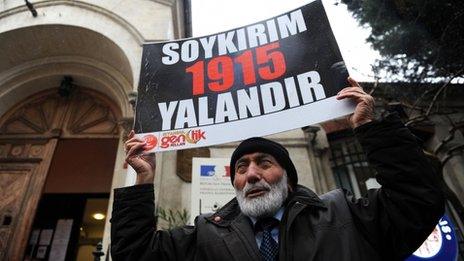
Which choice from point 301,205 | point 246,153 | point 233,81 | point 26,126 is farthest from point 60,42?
point 301,205

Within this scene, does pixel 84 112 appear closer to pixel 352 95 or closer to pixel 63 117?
pixel 63 117

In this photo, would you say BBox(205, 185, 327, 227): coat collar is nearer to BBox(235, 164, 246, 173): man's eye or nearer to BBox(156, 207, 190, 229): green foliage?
BBox(235, 164, 246, 173): man's eye

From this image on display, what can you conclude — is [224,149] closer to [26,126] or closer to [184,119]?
[184,119]

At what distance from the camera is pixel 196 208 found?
16.5 feet

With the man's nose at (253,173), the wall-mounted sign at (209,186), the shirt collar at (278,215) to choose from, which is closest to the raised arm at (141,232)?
the shirt collar at (278,215)

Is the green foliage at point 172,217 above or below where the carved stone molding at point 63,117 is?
below

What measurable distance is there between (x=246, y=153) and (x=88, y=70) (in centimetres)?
657

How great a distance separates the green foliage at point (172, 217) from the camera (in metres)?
4.67

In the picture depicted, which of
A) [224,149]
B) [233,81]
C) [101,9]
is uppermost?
[101,9]

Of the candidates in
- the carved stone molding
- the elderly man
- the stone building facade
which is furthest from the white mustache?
the carved stone molding

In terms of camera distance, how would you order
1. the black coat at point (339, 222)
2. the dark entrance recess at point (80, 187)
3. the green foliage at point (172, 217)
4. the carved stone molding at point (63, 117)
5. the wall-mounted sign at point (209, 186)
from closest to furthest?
1. the black coat at point (339, 222)
2. the green foliage at point (172, 217)
3. the wall-mounted sign at point (209, 186)
4. the carved stone molding at point (63, 117)
5. the dark entrance recess at point (80, 187)

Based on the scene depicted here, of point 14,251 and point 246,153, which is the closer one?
point 246,153

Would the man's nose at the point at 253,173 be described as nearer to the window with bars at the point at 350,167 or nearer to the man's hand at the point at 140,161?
the man's hand at the point at 140,161

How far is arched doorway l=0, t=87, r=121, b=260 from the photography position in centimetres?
594
